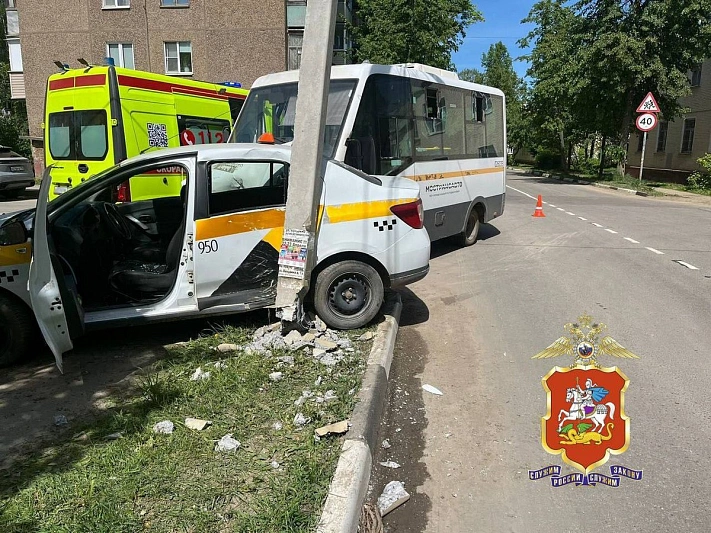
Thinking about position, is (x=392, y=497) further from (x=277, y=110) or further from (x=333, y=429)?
(x=277, y=110)

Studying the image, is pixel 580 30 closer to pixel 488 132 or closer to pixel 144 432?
pixel 488 132

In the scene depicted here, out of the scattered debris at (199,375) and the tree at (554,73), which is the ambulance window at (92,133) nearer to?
the scattered debris at (199,375)

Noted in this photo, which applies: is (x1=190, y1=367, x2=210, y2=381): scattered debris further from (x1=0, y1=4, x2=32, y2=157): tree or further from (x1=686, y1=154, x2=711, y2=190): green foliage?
(x1=0, y1=4, x2=32, y2=157): tree

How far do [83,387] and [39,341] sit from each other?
3.10ft

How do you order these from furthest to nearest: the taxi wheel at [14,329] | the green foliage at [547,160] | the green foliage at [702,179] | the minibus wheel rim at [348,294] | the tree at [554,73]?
1. the green foliage at [547,160]
2. the tree at [554,73]
3. the green foliage at [702,179]
4. the minibus wheel rim at [348,294]
5. the taxi wheel at [14,329]

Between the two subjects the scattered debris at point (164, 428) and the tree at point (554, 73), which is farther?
the tree at point (554, 73)

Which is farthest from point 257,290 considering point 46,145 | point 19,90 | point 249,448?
point 19,90

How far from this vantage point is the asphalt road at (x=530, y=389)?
3078mm

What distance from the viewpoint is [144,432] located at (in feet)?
11.4

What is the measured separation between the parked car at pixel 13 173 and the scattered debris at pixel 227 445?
59.6 feet

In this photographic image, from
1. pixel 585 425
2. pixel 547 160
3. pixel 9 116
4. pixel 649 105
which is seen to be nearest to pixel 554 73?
pixel 649 105

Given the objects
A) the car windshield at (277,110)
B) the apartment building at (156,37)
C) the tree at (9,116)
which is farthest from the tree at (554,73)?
the tree at (9,116)

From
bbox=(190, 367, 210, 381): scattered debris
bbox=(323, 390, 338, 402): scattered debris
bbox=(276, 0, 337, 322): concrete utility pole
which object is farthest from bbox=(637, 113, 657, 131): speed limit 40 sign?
bbox=(190, 367, 210, 381): scattered debris

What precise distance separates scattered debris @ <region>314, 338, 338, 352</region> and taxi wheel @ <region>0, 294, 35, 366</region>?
7.47 ft
